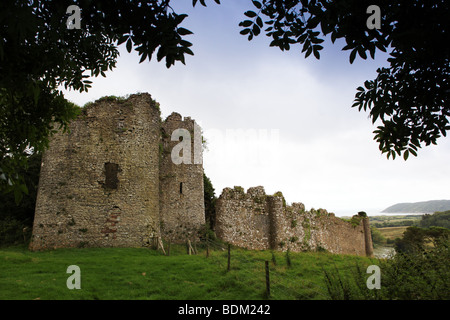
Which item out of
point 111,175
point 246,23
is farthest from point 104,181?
point 246,23

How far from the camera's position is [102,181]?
17.1 metres

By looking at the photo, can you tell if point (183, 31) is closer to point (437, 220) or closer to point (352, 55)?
point (352, 55)

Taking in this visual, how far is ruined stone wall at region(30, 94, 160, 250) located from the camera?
16.1 m

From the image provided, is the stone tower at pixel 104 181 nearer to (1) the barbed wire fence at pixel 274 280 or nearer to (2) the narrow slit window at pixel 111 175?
(2) the narrow slit window at pixel 111 175

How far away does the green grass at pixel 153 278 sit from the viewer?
27.7 feet

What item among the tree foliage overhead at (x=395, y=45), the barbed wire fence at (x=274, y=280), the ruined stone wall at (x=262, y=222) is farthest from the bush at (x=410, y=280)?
the ruined stone wall at (x=262, y=222)

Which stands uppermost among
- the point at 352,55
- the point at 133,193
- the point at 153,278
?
the point at 352,55

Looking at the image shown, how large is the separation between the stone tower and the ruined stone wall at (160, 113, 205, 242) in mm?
397

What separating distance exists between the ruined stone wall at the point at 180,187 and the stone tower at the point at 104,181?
40 cm

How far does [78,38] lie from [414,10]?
253 inches

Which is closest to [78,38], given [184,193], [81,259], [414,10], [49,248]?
[414,10]

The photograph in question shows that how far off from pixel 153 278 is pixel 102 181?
8.52 m

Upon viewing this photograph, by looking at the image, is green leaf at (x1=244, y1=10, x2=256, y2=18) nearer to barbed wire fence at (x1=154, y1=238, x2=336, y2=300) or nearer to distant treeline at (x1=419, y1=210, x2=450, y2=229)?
barbed wire fence at (x1=154, y1=238, x2=336, y2=300)

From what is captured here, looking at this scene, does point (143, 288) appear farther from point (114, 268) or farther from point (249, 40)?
point (249, 40)
